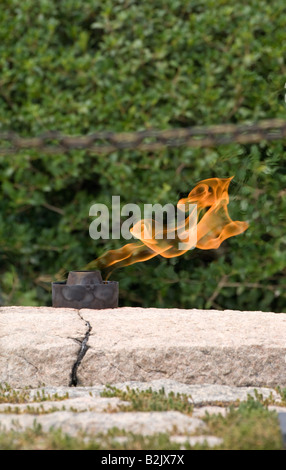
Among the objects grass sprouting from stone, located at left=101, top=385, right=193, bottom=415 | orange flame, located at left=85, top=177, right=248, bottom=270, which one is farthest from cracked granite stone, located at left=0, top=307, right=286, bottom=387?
orange flame, located at left=85, top=177, right=248, bottom=270

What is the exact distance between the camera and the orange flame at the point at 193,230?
5.06 m

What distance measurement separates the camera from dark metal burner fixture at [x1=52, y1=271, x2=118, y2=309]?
457 centimetres

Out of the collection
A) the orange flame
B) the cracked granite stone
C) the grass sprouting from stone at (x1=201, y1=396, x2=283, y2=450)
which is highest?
the orange flame

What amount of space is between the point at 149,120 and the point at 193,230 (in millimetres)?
1004

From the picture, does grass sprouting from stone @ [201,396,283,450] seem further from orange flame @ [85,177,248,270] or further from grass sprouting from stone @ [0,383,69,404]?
orange flame @ [85,177,248,270]

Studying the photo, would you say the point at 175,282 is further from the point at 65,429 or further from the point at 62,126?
the point at 65,429

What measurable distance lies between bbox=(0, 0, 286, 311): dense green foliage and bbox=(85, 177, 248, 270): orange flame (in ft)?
0.44

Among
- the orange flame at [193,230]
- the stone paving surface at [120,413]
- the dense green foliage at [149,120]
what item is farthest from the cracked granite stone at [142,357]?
the dense green foliage at [149,120]

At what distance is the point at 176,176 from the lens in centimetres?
528

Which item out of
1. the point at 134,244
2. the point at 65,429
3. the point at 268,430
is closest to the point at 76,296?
the point at 134,244

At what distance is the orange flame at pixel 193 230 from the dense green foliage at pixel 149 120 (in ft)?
0.44

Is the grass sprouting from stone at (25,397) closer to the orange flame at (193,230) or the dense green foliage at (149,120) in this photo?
the orange flame at (193,230)

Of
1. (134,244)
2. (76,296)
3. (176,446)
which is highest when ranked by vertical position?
(134,244)

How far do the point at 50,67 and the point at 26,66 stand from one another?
201mm
